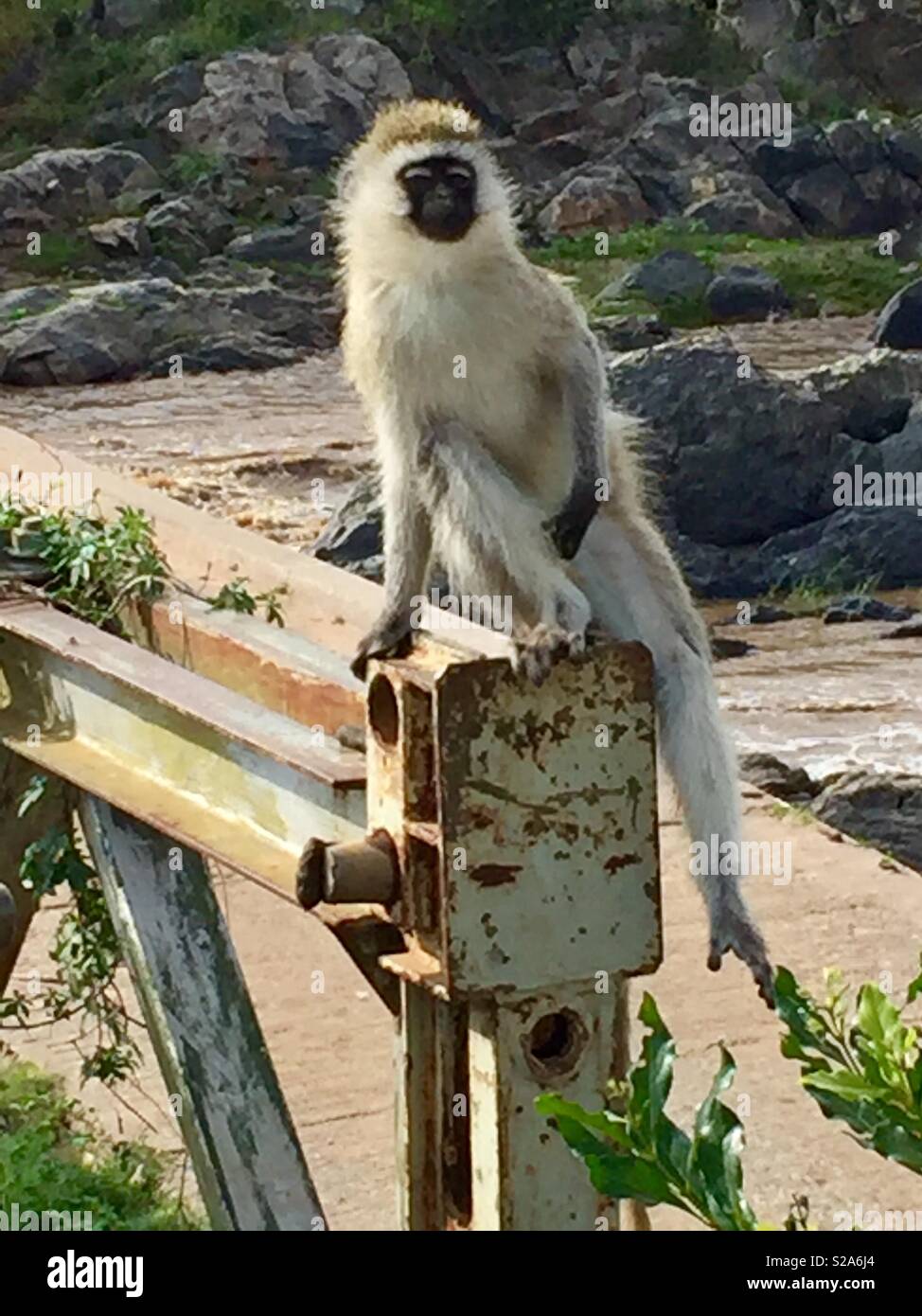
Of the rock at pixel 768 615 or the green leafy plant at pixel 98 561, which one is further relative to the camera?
the rock at pixel 768 615

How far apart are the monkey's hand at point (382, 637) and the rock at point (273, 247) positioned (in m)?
25.8

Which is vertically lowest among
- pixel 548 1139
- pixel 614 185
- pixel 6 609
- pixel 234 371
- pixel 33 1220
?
pixel 33 1220

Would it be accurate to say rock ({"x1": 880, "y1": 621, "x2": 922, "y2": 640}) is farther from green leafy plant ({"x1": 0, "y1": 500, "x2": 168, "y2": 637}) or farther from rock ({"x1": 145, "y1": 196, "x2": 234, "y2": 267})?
rock ({"x1": 145, "y1": 196, "x2": 234, "y2": 267})

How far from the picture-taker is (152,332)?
82.9ft

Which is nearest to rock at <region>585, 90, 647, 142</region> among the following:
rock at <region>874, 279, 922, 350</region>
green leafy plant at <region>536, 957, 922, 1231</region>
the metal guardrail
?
rock at <region>874, 279, 922, 350</region>

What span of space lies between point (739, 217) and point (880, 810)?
2537 cm

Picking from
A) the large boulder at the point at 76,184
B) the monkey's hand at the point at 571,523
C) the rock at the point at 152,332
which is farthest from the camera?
the large boulder at the point at 76,184

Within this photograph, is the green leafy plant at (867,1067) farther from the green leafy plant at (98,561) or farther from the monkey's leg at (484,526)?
the green leafy plant at (98,561)

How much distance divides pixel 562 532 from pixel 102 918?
1.39 metres

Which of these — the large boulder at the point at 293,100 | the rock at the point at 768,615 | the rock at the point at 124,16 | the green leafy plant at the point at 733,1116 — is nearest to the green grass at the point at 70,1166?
the green leafy plant at the point at 733,1116

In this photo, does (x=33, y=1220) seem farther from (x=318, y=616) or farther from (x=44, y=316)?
(x=44, y=316)

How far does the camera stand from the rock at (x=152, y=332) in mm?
24172

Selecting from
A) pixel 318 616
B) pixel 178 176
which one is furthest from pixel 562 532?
pixel 178 176

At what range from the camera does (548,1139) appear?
10.7 feet
